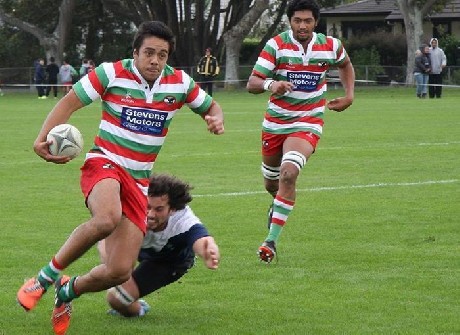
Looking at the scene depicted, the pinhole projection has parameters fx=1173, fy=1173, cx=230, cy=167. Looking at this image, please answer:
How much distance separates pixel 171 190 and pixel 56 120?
836 mm

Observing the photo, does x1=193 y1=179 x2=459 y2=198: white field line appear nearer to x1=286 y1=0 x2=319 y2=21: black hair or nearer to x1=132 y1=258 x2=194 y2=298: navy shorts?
x1=286 y1=0 x2=319 y2=21: black hair

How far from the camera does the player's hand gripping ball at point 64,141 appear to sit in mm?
6961

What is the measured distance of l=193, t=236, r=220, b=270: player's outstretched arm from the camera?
21.7ft

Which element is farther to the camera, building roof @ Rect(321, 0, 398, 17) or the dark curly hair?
building roof @ Rect(321, 0, 398, 17)

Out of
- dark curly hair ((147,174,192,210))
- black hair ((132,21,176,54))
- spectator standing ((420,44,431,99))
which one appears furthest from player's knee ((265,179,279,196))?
spectator standing ((420,44,431,99))

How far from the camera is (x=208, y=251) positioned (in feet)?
22.2

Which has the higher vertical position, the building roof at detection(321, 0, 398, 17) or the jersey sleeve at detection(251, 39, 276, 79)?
the jersey sleeve at detection(251, 39, 276, 79)

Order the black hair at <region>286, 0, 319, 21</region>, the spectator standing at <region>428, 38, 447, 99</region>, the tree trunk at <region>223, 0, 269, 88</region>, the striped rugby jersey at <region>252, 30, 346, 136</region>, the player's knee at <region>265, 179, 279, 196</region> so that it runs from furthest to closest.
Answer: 1. the tree trunk at <region>223, 0, 269, 88</region>
2. the spectator standing at <region>428, 38, 447, 99</region>
3. the player's knee at <region>265, 179, 279, 196</region>
4. the striped rugby jersey at <region>252, 30, 346, 136</region>
5. the black hair at <region>286, 0, 319, 21</region>

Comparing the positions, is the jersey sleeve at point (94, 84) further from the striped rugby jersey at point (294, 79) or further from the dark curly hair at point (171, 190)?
the striped rugby jersey at point (294, 79)

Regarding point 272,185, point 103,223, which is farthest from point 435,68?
point 103,223

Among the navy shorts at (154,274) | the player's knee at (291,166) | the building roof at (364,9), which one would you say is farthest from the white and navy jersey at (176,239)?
the building roof at (364,9)

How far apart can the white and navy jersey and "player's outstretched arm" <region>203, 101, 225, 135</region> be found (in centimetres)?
56

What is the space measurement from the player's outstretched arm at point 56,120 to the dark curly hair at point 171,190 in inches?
24.2

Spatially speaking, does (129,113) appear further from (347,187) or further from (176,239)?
(347,187)
